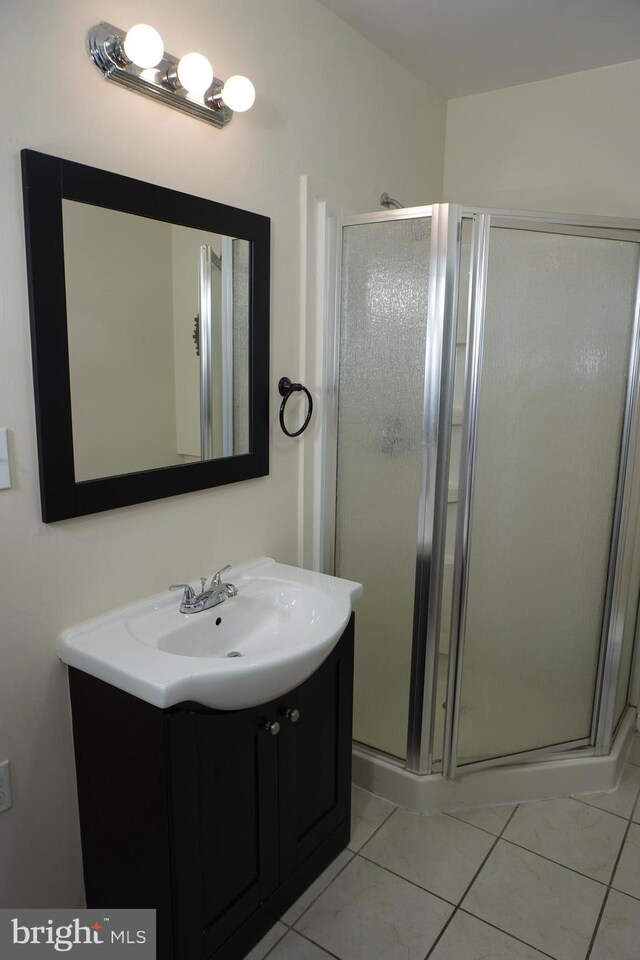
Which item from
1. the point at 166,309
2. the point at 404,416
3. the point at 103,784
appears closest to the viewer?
the point at 103,784

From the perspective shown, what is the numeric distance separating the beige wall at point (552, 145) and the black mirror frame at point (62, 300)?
4.49 feet

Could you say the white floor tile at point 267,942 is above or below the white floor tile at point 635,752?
above

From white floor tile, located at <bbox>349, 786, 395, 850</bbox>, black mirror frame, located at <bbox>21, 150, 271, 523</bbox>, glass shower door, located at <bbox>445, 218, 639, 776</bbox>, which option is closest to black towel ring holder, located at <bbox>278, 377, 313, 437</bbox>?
black mirror frame, located at <bbox>21, 150, 271, 523</bbox>

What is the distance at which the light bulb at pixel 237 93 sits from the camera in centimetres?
155

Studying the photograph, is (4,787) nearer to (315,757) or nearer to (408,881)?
(315,757)

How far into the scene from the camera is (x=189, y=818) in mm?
1344

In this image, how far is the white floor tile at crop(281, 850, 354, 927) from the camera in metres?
1.71

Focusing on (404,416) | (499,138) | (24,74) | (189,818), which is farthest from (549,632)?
(24,74)

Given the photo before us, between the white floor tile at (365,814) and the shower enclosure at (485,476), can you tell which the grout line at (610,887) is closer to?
the shower enclosure at (485,476)

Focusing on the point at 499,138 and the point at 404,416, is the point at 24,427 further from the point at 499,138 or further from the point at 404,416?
the point at 499,138

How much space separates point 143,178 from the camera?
1.49 m

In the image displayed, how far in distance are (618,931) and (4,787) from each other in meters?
1.58

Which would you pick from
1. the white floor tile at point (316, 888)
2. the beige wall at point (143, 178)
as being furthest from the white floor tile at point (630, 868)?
the beige wall at point (143, 178)

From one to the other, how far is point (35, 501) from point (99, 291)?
49cm
